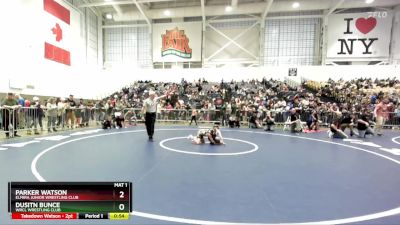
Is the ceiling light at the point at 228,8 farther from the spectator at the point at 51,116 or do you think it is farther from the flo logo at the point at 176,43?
the spectator at the point at 51,116

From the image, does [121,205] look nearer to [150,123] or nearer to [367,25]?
[150,123]

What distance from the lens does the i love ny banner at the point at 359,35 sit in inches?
1163

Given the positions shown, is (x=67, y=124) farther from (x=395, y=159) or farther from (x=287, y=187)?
(x=395, y=159)

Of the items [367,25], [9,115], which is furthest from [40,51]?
[367,25]

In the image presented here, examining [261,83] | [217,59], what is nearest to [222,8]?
[217,59]

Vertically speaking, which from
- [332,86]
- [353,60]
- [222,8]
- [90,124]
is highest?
[222,8]

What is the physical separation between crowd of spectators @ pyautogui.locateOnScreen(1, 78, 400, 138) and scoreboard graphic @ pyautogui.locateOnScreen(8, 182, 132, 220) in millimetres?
10128

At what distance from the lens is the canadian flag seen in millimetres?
23203

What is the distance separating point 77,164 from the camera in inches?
228

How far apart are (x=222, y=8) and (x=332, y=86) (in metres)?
15.6

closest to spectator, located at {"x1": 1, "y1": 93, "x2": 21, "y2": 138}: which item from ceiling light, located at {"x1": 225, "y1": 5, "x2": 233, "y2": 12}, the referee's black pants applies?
the referee's black pants

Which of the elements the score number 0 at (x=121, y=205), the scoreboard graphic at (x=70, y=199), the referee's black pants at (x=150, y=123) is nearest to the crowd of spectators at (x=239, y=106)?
the referee's black pants at (x=150, y=123)

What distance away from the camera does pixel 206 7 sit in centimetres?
3072

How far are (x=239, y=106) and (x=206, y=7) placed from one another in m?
17.6
